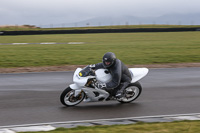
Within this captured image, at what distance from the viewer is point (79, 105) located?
916 cm

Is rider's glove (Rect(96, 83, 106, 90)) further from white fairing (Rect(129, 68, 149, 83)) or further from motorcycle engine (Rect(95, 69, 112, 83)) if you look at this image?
white fairing (Rect(129, 68, 149, 83))

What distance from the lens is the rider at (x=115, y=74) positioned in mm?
8594

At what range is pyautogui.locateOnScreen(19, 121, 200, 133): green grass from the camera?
653cm

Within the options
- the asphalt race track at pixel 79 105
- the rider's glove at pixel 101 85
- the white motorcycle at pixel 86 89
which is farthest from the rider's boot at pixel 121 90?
the rider's glove at pixel 101 85

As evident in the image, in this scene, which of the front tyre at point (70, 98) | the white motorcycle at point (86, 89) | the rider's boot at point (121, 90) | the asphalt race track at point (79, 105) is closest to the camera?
the asphalt race track at point (79, 105)

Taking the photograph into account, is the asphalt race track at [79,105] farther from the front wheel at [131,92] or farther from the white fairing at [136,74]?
the white fairing at [136,74]

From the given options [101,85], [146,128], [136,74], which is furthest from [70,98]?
[146,128]

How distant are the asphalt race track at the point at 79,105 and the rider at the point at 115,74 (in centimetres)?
49

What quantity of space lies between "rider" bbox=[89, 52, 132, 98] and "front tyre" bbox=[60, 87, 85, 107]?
0.58 m

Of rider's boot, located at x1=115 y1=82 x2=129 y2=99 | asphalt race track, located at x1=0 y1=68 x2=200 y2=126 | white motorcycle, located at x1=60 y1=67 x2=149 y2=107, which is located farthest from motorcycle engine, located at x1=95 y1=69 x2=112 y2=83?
asphalt race track, located at x1=0 y1=68 x2=200 y2=126

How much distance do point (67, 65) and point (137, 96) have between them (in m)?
9.57

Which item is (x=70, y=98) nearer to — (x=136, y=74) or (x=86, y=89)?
(x=86, y=89)

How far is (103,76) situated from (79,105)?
1042 millimetres

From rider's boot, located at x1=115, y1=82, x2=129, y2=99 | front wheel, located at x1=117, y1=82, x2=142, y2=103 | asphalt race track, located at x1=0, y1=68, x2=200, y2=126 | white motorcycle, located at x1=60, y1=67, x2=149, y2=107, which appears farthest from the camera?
front wheel, located at x1=117, y1=82, x2=142, y2=103
